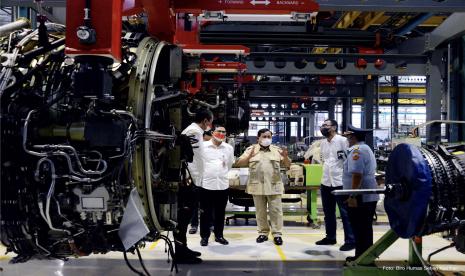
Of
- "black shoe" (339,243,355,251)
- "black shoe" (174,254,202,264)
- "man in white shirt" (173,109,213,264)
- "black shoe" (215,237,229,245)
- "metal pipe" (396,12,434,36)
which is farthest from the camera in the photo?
"metal pipe" (396,12,434,36)

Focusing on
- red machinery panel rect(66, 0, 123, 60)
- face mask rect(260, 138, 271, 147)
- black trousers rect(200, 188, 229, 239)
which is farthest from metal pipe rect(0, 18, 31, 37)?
face mask rect(260, 138, 271, 147)

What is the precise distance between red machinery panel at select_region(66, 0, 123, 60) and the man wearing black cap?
329 centimetres

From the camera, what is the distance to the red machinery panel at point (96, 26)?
284cm

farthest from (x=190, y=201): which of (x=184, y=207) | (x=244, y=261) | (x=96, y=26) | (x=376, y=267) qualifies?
(x=96, y=26)

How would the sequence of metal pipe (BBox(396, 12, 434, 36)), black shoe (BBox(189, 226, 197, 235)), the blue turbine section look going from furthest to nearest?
metal pipe (BBox(396, 12, 434, 36)) → black shoe (BBox(189, 226, 197, 235)) → the blue turbine section

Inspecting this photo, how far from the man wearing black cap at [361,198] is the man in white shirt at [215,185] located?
177 cm

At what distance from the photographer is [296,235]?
23.4 feet

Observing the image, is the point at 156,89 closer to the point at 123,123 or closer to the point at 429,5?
the point at 123,123

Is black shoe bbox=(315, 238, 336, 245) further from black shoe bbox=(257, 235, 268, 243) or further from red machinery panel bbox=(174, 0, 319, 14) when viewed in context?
red machinery panel bbox=(174, 0, 319, 14)

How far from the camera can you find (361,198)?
5.15 meters

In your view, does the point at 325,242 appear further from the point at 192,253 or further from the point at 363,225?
the point at 192,253

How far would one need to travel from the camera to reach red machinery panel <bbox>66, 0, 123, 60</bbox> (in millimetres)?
2842

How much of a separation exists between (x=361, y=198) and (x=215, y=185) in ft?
6.58

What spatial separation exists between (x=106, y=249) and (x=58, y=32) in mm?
1830
